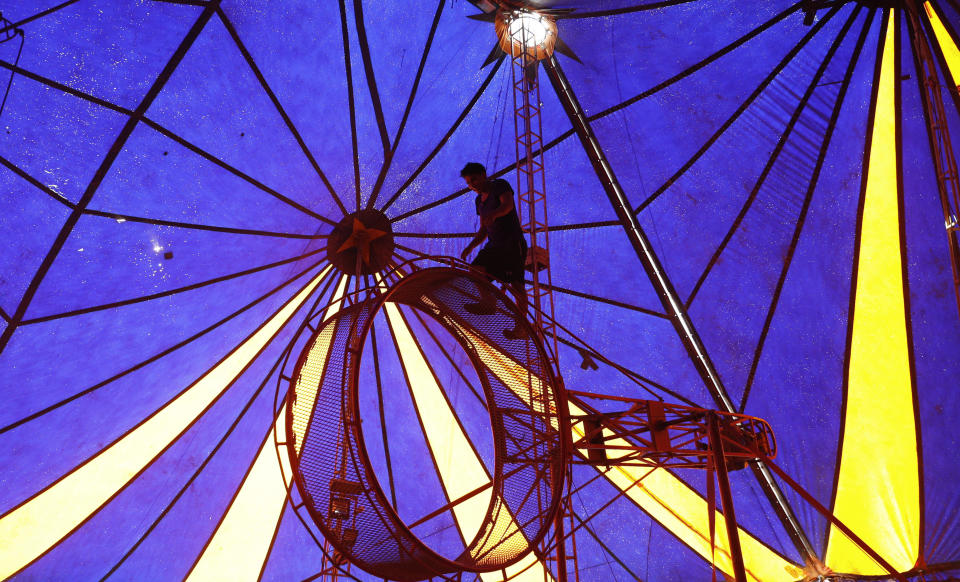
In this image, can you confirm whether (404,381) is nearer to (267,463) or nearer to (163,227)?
(267,463)

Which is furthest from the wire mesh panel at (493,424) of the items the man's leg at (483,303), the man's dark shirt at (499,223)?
the man's dark shirt at (499,223)

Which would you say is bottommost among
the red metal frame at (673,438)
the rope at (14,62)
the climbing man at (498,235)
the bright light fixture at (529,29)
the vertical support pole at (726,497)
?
the vertical support pole at (726,497)

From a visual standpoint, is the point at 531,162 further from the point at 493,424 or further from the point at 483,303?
the point at 493,424

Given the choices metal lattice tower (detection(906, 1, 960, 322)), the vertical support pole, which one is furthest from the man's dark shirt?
metal lattice tower (detection(906, 1, 960, 322))

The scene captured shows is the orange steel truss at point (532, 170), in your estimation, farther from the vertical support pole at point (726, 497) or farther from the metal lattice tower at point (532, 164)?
the vertical support pole at point (726, 497)

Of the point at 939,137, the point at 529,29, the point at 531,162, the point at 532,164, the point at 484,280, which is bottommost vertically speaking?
the point at 484,280

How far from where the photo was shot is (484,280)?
21.1 feet

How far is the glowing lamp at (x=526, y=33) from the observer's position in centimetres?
759

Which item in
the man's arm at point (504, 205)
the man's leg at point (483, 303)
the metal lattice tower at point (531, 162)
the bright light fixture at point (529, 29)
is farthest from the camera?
the metal lattice tower at point (531, 162)

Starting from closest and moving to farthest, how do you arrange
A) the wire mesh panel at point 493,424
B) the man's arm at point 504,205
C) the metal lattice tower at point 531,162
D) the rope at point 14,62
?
the wire mesh panel at point 493,424
the rope at point 14,62
the man's arm at point 504,205
the metal lattice tower at point 531,162

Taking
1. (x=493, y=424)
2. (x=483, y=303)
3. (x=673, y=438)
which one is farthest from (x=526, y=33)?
(x=673, y=438)

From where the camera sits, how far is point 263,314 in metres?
8.45

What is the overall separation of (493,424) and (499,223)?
1.86 metres

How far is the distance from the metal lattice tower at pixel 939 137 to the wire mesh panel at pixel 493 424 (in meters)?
3.88
